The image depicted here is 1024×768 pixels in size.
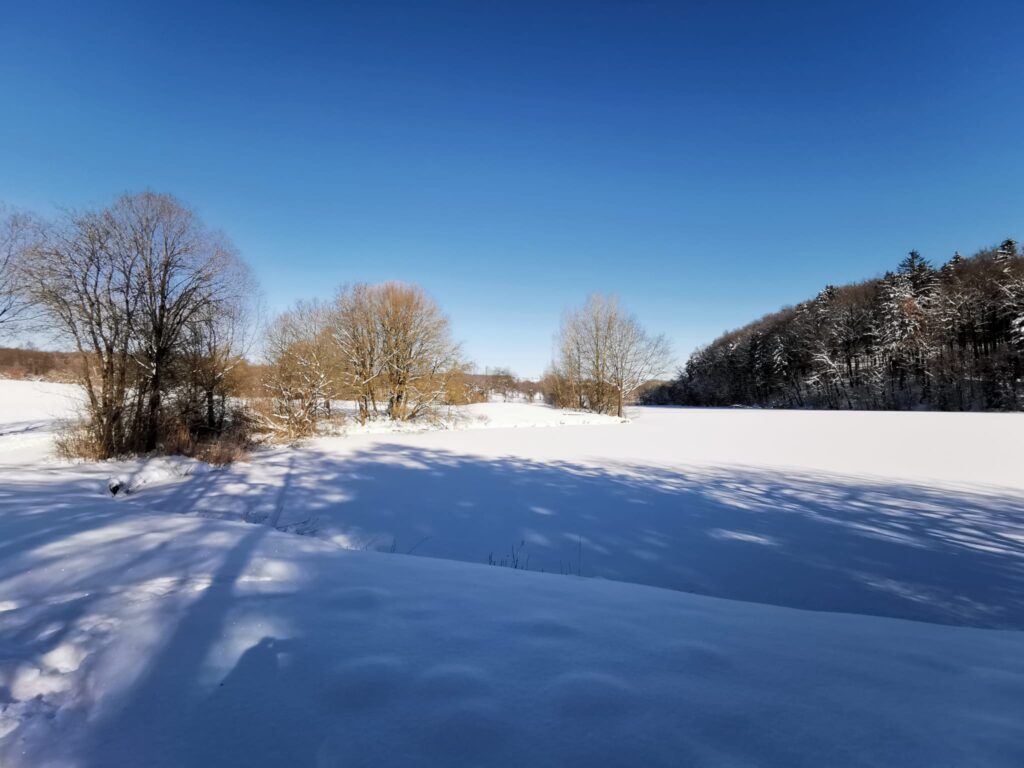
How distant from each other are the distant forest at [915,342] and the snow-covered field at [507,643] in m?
37.1

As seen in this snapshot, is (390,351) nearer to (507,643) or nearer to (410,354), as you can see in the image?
(410,354)

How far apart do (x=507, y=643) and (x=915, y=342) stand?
47171mm

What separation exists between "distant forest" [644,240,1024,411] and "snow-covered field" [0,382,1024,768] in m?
37.1

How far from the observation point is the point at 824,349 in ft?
136

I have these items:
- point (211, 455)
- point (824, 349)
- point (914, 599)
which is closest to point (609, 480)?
point (914, 599)

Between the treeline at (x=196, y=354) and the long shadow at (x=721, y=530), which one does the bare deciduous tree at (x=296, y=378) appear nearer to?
the treeline at (x=196, y=354)

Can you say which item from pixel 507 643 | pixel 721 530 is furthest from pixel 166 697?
pixel 721 530

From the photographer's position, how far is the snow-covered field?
1319mm

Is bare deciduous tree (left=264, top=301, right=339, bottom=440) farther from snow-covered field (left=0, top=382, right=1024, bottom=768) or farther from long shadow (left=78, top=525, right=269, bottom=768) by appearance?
long shadow (left=78, top=525, right=269, bottom=768)

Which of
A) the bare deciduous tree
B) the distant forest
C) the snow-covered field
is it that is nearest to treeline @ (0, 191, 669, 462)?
the bare deciduous tree

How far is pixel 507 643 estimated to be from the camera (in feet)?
6.43

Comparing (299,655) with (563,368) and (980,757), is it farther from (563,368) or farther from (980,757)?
(563,368)

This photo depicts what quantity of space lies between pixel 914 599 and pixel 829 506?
3.23m

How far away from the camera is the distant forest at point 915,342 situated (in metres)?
30.0
